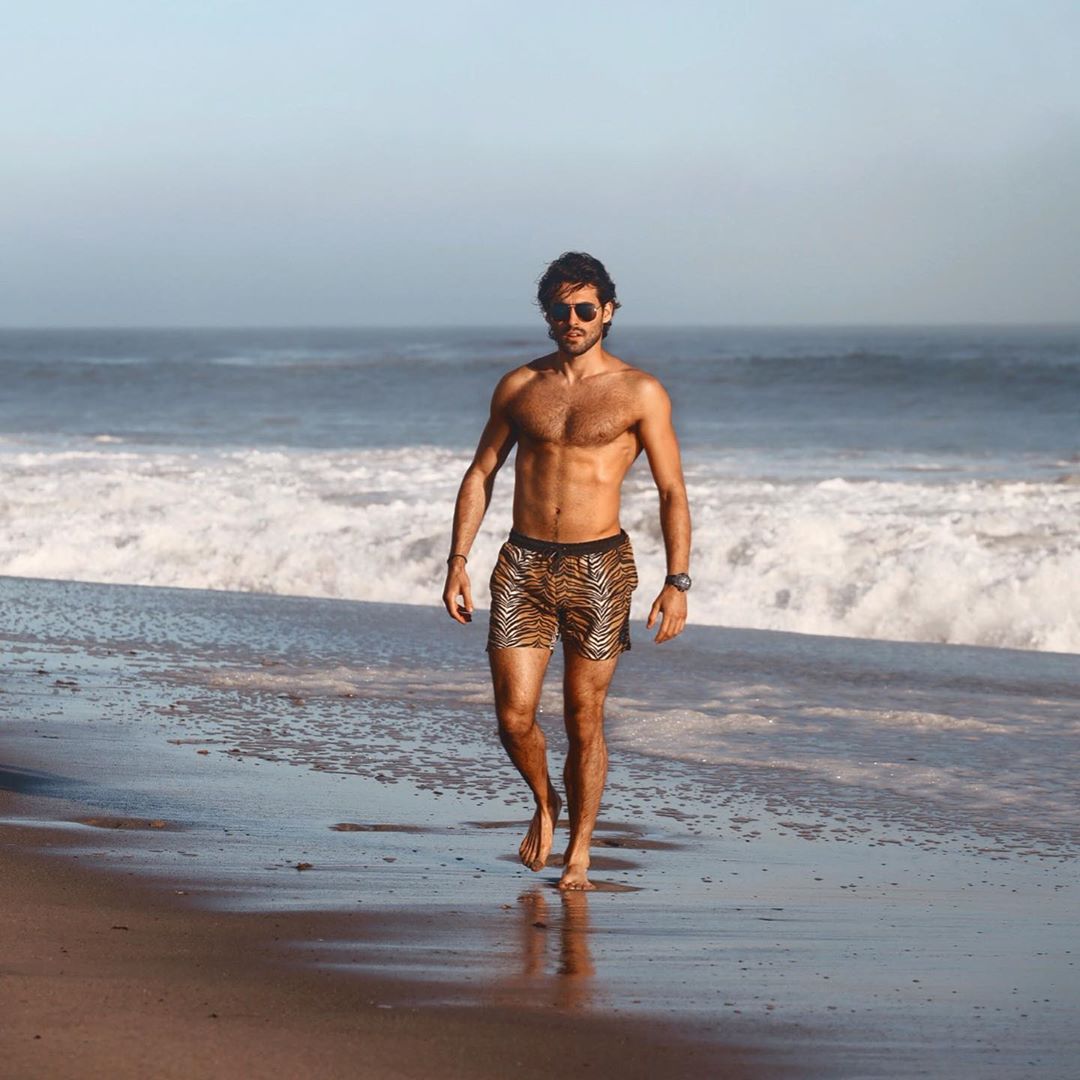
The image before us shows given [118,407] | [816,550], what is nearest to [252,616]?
[816,550]

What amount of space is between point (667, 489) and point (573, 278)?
25.1 inches

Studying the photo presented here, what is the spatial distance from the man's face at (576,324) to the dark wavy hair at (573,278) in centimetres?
1

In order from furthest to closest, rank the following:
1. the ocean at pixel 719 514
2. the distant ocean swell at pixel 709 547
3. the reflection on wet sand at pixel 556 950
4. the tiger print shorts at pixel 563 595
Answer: the ocean at pixel 719 514 < the distant ocean swell at pixel 709 547 < the tiger print shorts at pixel 563 595 < the reflection on wet sand at pixel 556 950

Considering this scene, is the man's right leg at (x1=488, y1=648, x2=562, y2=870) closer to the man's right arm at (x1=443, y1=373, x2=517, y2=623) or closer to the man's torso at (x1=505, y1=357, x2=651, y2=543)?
the man's right arm at (x1=443, y1=373, x2=517, y2=623)

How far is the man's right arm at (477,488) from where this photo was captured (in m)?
4.80

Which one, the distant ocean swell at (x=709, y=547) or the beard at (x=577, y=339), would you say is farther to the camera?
the distant ocean swell at (x=709, y=547)

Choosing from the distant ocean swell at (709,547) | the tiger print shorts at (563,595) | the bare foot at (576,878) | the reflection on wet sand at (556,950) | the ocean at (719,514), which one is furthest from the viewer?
the ocean at (719,514)

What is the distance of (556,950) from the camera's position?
401 centimetres

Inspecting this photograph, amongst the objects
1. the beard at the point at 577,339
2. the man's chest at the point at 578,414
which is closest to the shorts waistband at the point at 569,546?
the man's chest at the point at 578,414

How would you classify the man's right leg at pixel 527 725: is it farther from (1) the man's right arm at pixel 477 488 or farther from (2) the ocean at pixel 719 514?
(2) the ocean at pixel 719 514

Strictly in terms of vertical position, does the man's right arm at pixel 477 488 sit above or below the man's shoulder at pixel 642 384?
below

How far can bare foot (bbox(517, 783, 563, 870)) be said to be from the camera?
4.82m

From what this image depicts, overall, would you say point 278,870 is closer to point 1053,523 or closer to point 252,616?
point 252,616

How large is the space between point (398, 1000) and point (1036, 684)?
565 centimetres
